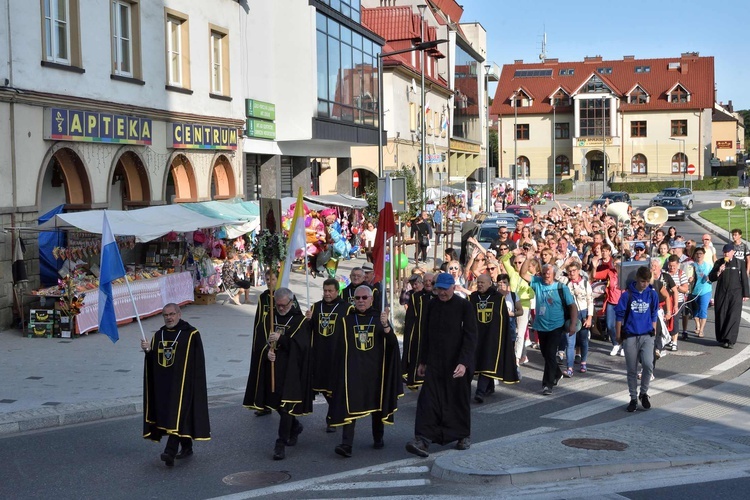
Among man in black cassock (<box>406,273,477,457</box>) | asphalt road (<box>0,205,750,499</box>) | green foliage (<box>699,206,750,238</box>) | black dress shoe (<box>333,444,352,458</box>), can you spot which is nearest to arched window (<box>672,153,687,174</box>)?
green foliage (<box>699,206,750,238</box>)

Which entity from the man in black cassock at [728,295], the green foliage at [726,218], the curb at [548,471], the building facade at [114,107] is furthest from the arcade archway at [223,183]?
the green foliage at [726,218]

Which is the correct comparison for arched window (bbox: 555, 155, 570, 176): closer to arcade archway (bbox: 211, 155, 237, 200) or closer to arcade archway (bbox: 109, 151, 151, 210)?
arcade archway (bbox: 211, 155, 237, 200)

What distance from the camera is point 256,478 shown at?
8.56 meters

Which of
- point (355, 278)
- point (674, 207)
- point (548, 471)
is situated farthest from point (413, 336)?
point (674, 207)

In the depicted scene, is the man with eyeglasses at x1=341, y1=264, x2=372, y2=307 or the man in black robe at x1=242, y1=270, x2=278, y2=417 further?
the man with eyeglasses at x1=341, y1=264, x2=372, y2=307

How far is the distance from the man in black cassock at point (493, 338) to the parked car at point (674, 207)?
45681 millimetres

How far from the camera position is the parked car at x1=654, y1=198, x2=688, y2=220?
5509 centimetres

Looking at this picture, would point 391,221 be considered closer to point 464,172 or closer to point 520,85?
point 464,172

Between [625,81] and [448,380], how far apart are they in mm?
89807

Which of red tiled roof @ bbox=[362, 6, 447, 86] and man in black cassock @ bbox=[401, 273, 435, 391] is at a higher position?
red tiled roof @ bbox=[362, 6, 447, 86]

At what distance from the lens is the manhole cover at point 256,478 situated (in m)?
8.40

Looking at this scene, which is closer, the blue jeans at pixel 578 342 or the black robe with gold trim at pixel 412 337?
the black robe with gold trim at pixel 412 337

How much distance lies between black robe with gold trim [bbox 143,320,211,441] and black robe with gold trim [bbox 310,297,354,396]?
124 cm

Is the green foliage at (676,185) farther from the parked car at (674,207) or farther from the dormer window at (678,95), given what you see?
the parked car at (674,207)
